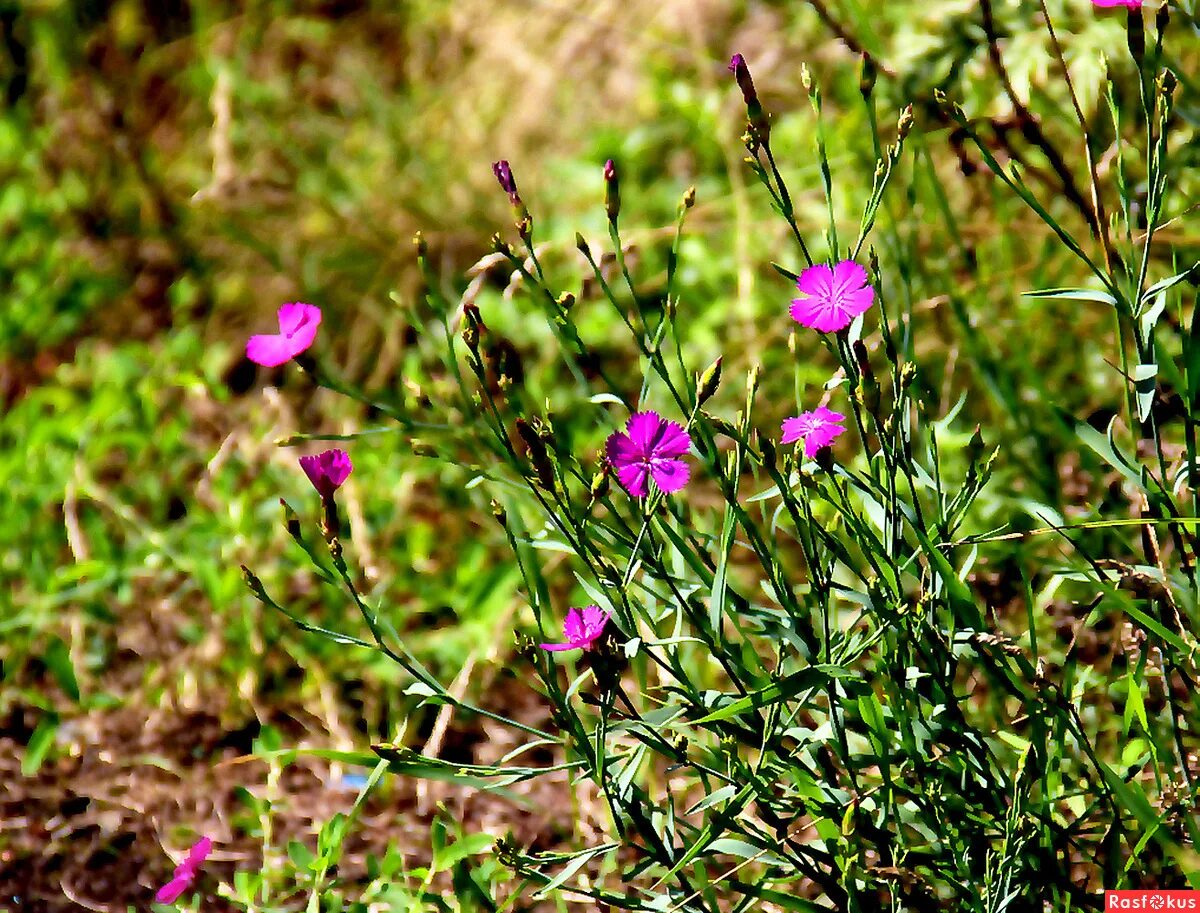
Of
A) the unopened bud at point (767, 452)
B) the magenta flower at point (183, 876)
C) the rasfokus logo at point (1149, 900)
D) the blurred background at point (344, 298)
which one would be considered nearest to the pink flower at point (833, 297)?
the unopened bud at point (767, 452)

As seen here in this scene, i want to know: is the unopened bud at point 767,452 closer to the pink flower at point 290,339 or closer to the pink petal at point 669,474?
the pink petal at point 669,474

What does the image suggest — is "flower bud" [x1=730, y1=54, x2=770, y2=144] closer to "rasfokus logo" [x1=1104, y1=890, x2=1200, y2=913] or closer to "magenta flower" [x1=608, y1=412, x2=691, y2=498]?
"magenta flower" [x1=608, y1=412, x2=691, y2=498]

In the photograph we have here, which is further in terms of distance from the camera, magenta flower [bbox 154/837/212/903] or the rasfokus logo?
magenta flower [bbox 154/837/212/903]

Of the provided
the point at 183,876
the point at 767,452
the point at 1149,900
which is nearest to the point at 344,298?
the point at 183,876

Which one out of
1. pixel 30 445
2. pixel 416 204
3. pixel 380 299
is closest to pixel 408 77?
pixel 416 204

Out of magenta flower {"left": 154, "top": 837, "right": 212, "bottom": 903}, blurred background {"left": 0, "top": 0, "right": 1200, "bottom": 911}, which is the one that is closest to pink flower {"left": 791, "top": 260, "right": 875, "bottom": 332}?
blurred background {"left": 0, "top": 0, "right": 1200, "bottom": 911}

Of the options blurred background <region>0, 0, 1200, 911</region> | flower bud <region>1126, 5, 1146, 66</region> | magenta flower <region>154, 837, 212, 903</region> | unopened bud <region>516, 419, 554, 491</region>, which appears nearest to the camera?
unopened bud <region>516, 419, 554, 491</region>

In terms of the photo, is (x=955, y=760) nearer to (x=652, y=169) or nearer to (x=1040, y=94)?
(x=1040, y=94)
